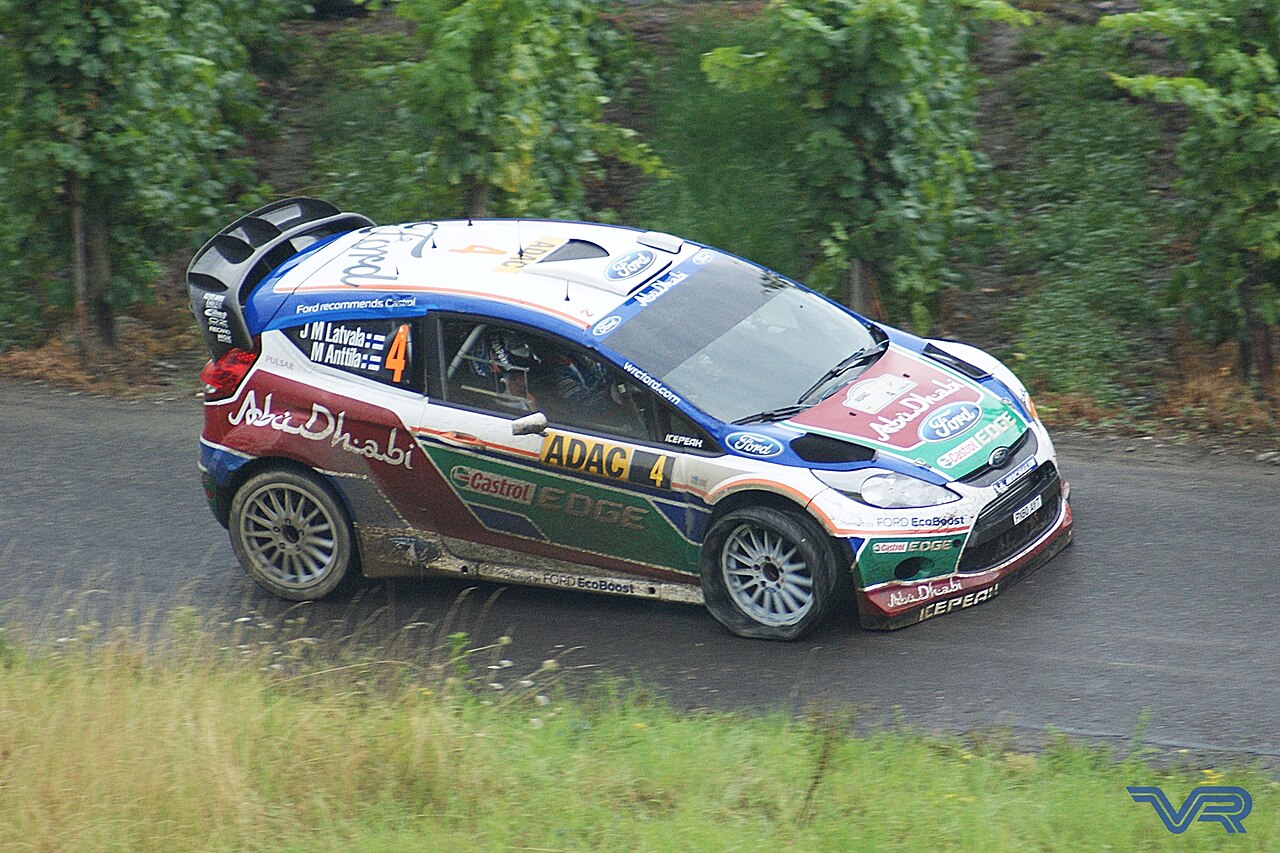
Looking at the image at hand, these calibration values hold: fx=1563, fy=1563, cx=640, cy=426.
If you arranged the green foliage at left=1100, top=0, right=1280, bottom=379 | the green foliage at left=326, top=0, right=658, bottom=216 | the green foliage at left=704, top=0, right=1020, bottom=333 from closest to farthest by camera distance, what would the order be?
the green foliage at left=1100, top=0, right=1280, bottom=379, the green foliage at left=704, top=0, right=1020, bottom=333, the green foliage at left=326, top=0, right=658, bottom=216

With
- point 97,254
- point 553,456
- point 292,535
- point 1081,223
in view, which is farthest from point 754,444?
point 97,254

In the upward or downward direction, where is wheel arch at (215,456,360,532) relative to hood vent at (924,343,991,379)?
downward

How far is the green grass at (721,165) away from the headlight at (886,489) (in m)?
4.41

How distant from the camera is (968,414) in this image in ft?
Result: 25.1

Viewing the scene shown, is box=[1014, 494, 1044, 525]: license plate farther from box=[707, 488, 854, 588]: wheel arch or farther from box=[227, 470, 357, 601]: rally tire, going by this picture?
box=[227, 470, 357, 601]: rally tire

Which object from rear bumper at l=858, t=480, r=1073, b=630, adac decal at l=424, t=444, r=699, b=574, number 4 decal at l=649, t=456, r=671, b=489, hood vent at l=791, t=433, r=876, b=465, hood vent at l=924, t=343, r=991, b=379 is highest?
hood vent at l=924, t=343, r=991, b=379

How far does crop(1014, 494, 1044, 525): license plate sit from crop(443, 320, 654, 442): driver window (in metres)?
1.79

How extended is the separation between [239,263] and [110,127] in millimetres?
A: 3811

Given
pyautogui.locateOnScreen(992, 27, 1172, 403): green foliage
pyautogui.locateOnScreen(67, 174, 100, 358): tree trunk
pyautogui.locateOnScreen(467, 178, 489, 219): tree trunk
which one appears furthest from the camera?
pyautogui.locateOnScreen(67, 174, 100, 358): tree trunk

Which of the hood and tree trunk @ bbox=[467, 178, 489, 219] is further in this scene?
tree trunk @ bbox=[467, 178, 489, 219]

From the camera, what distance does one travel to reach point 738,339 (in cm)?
788

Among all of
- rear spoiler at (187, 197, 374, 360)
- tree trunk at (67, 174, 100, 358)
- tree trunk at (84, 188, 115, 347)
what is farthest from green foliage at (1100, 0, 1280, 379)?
tree trunk at (67, 174, 100, 358)

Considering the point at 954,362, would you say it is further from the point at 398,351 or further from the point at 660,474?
the point at 398,351

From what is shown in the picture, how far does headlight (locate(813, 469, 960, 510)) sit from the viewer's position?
7.11 meters
